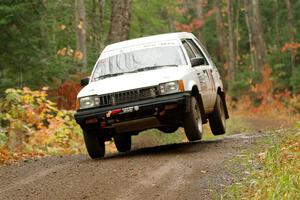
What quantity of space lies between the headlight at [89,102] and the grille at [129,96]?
102 mm

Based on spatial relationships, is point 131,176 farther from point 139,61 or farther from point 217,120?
point 217,120

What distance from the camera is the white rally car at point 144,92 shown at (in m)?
9.95

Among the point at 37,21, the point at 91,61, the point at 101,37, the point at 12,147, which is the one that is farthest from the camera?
the point at 91,61

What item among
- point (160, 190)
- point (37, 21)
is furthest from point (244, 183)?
point (37, 21)

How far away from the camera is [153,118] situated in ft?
32.9

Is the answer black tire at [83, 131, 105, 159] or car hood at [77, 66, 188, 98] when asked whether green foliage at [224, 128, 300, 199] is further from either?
black tire at [83, 131, 105, 159]

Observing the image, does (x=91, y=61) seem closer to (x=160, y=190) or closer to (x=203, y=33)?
(x=160, y=190)

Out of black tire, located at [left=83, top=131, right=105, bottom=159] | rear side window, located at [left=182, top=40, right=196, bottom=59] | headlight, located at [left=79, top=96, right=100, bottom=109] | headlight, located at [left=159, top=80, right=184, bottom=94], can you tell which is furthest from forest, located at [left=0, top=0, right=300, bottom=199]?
headlight, located at [left=79, top=96, right=100, bottom=109]

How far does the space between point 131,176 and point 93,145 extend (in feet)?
7.92

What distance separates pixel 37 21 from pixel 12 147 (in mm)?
4497

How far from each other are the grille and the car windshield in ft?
3.35

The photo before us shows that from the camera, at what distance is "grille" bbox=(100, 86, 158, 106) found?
9961 mm

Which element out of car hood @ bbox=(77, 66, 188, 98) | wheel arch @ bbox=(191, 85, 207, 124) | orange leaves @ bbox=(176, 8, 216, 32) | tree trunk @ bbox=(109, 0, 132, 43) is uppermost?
orange leaves @ bbox=(176, 8, 216, 32)

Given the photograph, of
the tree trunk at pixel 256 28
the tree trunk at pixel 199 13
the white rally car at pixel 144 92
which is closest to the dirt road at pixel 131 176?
the white rally car at pixel 144 92
